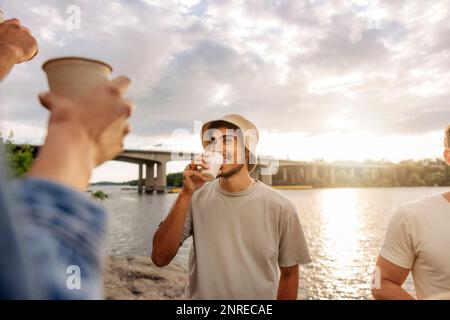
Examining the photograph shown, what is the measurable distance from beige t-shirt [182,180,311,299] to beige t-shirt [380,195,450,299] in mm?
758

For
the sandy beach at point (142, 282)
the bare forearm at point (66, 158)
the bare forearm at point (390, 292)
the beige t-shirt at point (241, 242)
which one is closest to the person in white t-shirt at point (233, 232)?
the beige t-shirt at point (241, 242)

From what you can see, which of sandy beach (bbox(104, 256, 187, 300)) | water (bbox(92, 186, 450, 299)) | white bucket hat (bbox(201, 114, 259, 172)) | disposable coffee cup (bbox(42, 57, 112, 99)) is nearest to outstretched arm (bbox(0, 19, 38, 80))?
disposable coffee cup (bbox(42, 57, 112, 99))

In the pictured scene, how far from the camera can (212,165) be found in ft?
9.79

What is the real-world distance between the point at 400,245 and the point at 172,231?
1.80 m

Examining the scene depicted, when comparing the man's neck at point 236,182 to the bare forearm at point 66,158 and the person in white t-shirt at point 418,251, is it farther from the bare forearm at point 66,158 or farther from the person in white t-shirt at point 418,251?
the bare forearm at point 66,158

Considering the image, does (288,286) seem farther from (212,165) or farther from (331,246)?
(331,246)

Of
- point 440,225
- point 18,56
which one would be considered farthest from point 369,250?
point 18,56

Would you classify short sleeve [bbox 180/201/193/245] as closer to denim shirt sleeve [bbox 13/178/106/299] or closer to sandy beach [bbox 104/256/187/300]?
denim shirt sleeve [bbox 13/178/106/299]

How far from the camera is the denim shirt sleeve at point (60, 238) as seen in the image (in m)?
0.57

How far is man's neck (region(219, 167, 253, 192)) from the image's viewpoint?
3.22 metres
